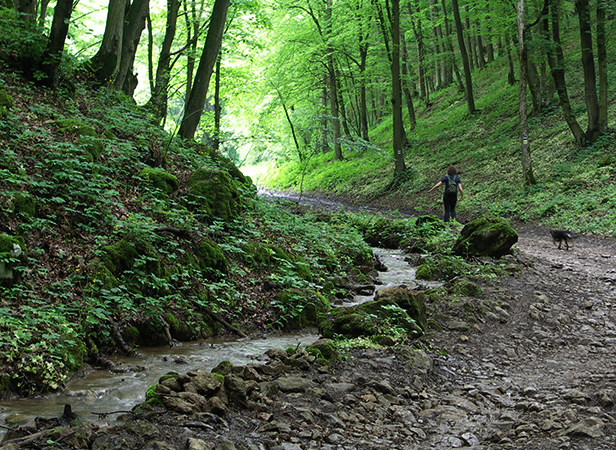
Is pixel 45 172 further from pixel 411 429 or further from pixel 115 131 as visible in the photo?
pixel 411 429

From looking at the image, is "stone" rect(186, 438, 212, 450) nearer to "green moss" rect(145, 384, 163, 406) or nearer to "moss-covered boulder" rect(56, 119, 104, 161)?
"green moss" rect(145, 384, 163, 406)

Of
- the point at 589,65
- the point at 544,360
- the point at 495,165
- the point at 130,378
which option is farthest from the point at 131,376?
the point at 495,165

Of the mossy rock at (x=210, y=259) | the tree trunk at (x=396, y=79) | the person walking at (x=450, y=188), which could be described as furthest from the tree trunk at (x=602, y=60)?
the mossy rock at (x=210, y=259)

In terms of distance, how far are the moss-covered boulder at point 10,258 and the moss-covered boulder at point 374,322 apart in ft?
11.8

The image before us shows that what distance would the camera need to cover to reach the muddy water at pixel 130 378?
3.28 metres

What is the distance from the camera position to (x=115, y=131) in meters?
9.41

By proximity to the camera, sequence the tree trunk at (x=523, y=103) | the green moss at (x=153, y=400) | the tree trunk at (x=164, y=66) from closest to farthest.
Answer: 1. the green moss at (x=153, y=400)
2. the tree trunk at (x=164, y=66)
3. the tree trunk at (x=523, y=103)

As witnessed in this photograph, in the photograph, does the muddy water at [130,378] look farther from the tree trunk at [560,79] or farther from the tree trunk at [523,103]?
the tree trunk at [560,79]

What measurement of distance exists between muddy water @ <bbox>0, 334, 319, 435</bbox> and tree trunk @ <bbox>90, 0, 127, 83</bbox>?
29.7ft

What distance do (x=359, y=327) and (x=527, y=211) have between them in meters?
11.7

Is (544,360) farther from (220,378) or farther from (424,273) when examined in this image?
(424,273)

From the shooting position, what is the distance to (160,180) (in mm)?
8031

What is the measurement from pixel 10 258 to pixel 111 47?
8790 mm

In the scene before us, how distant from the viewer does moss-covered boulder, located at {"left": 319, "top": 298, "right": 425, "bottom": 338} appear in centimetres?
538
